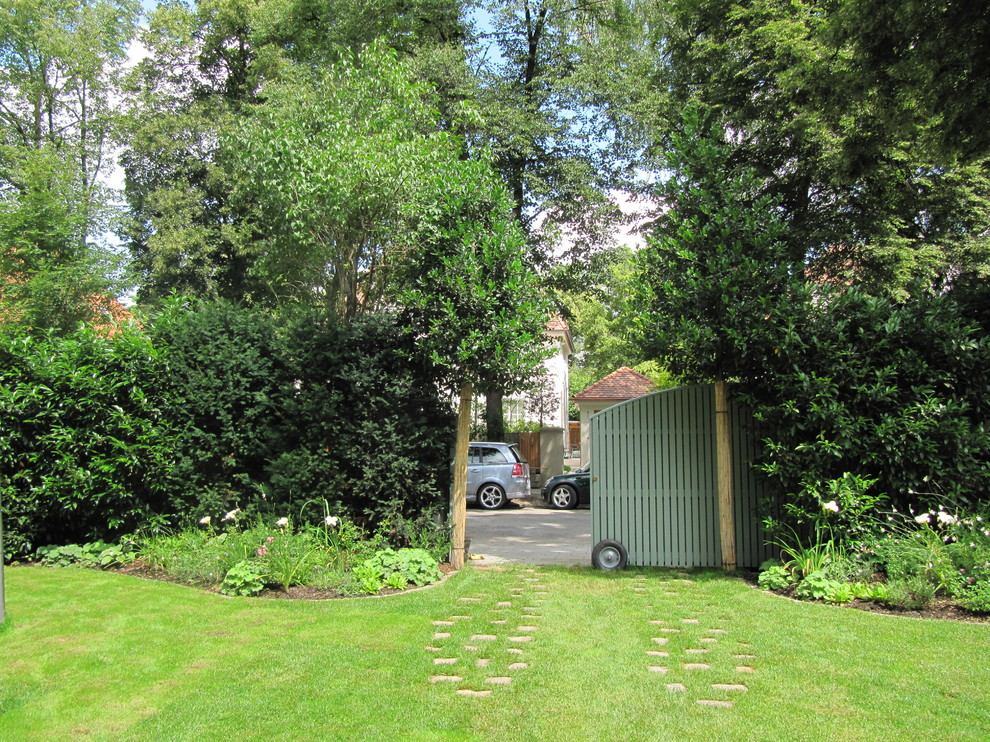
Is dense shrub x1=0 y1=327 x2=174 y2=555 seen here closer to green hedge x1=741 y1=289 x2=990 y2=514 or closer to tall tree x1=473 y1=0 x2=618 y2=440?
green hedge x1=741 y1=289 x2=990 y2=514

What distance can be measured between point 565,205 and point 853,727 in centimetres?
1567

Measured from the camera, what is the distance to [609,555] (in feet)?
28.5

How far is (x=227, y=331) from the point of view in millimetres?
9234

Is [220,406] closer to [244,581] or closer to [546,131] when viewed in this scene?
[244,581]

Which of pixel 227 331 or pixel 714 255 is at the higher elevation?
pixel 714 255

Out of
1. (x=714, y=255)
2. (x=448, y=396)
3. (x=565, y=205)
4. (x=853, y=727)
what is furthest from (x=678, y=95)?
(x=853, y=727)

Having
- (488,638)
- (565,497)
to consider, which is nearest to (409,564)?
(488,638)

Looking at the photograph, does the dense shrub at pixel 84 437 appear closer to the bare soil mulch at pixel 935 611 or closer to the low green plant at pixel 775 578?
the low green plant at pixel 775 578

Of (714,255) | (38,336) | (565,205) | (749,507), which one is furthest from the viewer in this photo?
(565,205)

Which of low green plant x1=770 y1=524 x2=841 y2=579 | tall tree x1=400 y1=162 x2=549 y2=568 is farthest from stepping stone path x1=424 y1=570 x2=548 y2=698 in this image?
low green plant x1=770 y1=524 x2=841 y2=579

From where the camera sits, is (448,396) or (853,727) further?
(448,396)

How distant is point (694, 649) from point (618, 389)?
2512 cm

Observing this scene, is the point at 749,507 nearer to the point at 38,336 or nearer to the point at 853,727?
the point at 853,727

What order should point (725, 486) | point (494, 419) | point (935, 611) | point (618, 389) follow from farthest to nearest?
point (618, 389) < point (494, 419) < point (725, 486) < point (935, 611)
